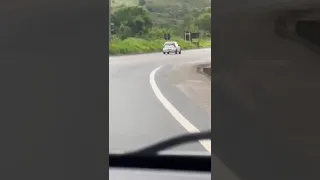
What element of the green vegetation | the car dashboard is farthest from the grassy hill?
the car dashboard

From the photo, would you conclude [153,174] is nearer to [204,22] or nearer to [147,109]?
[147,109]

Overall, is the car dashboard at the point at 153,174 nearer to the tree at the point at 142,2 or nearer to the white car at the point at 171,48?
the white car at the point at 171,48

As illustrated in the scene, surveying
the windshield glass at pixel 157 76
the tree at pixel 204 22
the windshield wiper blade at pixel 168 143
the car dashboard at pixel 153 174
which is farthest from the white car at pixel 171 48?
the car dashboard at pixel 153 174

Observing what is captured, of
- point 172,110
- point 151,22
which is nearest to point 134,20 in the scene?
point 151,22

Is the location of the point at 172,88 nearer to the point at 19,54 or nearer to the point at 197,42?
the point at 197,42

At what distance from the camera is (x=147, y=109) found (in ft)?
Answer: 5.24

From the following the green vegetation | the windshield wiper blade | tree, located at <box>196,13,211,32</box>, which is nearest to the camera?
tree, located at <box>196,13,211,32</box>

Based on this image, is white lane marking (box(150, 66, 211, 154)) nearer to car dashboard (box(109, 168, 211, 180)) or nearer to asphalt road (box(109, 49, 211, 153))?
asphalt road (box(109, 49, 211, 153))

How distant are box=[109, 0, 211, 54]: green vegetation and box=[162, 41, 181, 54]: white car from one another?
0.02 metres

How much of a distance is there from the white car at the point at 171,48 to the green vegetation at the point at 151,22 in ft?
0.06

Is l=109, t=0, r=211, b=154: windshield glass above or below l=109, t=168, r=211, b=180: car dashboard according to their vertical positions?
above

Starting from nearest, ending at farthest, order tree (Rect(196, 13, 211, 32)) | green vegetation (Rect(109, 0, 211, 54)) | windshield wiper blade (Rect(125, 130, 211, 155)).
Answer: tree (Rect(196, 13, 211, 32)), green vegetation (Rect(109, 0, 211, 54)), windshield wiper blade (Rect(125, 130, 211, 155))

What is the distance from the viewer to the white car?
154 centimetres

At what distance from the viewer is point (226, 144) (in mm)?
1229
